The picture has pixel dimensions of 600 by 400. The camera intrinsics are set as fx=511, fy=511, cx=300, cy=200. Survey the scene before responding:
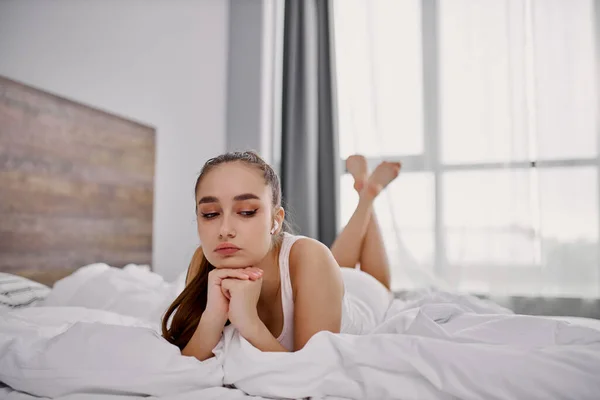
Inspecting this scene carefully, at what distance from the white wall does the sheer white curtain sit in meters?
1.02

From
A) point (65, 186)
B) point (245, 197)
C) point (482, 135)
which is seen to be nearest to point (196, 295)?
point (245, 197)

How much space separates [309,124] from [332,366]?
310 cm

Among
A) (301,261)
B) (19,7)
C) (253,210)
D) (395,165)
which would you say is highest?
(19,7)

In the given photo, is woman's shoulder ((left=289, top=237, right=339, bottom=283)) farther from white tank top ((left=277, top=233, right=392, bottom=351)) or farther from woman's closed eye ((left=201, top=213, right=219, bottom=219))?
woman's closed eye ((left=201, top=213, right=219, bottom=219))

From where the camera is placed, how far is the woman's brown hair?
1098mm

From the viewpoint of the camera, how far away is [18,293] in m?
1.51

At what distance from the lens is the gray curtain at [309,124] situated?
12.3 ft

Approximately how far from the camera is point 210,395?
0.80 metres

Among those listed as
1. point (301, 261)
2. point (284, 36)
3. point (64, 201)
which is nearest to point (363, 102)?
point (284, 36)

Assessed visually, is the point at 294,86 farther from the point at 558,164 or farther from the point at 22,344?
the point at 22,344

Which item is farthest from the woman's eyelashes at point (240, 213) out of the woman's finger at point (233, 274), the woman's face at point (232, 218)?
the woman's finger at point (233, 274)

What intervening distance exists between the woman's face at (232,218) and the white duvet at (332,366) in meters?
0.17

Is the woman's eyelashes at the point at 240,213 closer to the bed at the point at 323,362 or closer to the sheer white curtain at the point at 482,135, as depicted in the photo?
the bed at the point at 323,362

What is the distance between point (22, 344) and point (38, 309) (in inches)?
17.5
